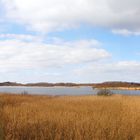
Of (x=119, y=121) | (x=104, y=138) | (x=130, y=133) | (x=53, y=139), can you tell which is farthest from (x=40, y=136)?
(x=119, y=121)

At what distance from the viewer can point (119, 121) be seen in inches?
367

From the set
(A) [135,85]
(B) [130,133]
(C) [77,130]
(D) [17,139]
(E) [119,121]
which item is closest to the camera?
(D) [17,139]

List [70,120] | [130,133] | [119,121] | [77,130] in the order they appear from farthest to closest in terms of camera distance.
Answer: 1. [119,121]
2. [70,120]
3. [130,133]
4. [77,130]

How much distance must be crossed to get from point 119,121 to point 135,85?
107700 mm

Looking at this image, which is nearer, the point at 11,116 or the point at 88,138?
the point at 88,138

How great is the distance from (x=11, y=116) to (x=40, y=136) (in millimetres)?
1752

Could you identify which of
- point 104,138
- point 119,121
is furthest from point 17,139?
point 119,121

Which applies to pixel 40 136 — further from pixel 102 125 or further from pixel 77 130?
pixel 102 125

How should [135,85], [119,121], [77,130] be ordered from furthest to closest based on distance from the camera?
1. [135,85]
2. [119,121]
3. [77,130]

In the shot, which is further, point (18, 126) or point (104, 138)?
point (18, 126)

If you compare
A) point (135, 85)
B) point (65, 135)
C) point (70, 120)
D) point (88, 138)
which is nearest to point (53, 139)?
point (65, 135)

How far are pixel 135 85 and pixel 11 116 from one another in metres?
109

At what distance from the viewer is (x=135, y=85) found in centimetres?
11500

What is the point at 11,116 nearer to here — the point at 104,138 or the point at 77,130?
the point at 77,130
